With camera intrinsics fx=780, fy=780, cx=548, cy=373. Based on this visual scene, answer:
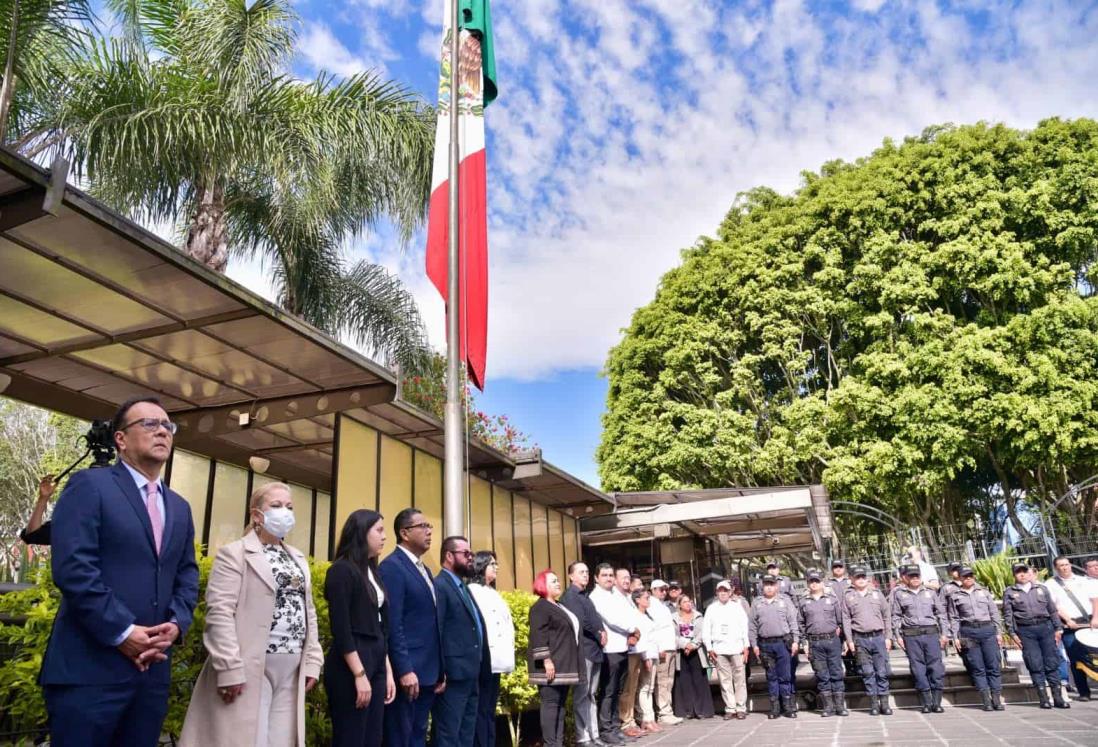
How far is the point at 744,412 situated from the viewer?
24750 millimetres

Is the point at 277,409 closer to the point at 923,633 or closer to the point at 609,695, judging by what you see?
the point at 609,695

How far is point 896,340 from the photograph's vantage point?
22.0 m

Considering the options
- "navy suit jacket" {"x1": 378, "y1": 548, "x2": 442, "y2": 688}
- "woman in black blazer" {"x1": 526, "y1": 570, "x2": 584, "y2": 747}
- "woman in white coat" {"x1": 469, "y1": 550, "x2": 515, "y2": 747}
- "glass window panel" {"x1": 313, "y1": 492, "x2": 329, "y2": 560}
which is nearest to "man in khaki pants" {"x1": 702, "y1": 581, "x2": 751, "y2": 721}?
"woman in black blazer" {"x1": 526, "y1": 570, "x2": 584, "y2": 747}

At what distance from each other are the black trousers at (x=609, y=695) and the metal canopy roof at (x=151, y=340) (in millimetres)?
3660

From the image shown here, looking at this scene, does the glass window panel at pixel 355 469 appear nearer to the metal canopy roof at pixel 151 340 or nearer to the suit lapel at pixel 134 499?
the metal canopy roof at pixel 151 340

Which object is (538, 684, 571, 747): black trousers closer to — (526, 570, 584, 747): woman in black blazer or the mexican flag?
(526, 570, 584, 747): woman in black blazer

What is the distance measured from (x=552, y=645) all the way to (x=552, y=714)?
0.59 m

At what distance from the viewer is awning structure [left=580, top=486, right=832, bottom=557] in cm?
1420

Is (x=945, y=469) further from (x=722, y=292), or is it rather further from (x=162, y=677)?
(x=162, y=677)

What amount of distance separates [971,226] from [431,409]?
15.5m

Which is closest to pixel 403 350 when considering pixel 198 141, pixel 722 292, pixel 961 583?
pixel 198 141

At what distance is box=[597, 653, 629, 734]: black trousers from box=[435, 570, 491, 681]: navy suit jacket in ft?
10.7

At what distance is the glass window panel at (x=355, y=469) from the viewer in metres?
9.16

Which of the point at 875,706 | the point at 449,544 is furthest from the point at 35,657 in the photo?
the point at 875,706
